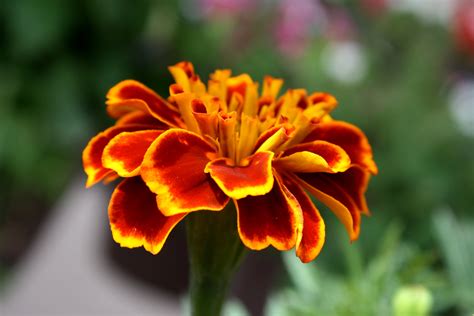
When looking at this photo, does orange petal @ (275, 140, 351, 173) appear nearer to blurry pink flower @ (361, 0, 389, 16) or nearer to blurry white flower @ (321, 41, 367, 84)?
blurry white flower @ (321, 41, 367, 84)

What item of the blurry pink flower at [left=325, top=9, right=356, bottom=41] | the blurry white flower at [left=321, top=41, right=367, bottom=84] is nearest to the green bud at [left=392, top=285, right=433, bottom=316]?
the blurry white flower at [left=321, top=41, right=367, bottom=84]

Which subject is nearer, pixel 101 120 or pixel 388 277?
pixel 388 277

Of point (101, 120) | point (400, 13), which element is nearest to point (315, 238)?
point (101, 120)

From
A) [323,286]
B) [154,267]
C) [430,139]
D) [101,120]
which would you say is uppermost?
[323,286]

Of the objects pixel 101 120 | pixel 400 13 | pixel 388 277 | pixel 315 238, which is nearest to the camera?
pixel 315 238

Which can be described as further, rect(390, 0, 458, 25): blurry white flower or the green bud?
rect(390, 0, 458, 25): blurry white flower

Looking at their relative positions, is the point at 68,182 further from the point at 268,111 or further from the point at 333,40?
the point at 268,111

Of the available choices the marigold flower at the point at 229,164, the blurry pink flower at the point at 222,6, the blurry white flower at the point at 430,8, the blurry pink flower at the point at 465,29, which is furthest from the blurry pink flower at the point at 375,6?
the marigold flower at the point at 229,164
